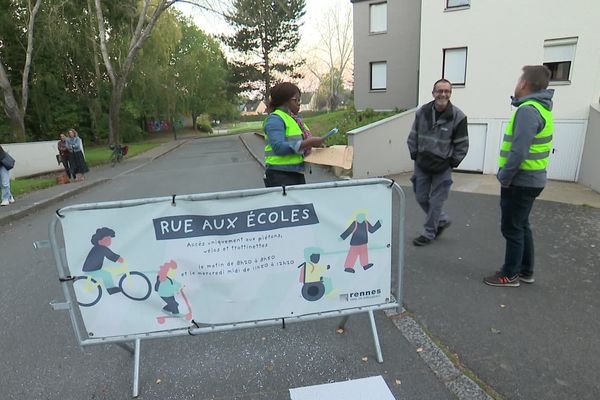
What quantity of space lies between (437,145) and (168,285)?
3235 mm

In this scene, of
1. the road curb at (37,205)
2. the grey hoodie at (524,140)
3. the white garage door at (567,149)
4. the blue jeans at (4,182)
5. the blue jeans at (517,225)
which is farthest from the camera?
the white garage door at (567,149)

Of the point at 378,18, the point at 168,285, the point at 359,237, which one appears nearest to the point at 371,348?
the point at 359,237

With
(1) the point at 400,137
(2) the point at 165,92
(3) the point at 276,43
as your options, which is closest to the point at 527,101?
(1) the point at 400,137

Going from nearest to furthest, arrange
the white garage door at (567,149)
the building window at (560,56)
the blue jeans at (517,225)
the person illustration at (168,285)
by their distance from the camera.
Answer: the person illustration at (168,285)
the blue jeans at (517,225)
the white garage door at (567,149)
the building window at (560,56)

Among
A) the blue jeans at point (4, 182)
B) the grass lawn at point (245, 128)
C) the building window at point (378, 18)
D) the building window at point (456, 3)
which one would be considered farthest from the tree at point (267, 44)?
the blue jeans at point (4, 182)

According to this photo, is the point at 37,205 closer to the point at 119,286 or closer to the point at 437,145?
the point at 119,286

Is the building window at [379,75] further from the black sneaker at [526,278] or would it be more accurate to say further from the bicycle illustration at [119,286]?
the bicycle illustration at [119,286]

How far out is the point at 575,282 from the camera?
364 cm

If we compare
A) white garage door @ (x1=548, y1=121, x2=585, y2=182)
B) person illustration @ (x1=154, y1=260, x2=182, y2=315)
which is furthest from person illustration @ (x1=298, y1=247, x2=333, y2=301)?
white garage door @ (x1=548, y1=121, x2=585, y2=182)

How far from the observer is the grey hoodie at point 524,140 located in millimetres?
3031

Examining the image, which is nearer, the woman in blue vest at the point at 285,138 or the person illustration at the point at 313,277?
the person illustration at the point at 313,277

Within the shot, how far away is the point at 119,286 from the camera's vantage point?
7.72 ft

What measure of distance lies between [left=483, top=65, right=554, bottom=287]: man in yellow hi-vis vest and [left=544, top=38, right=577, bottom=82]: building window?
9.95 meters

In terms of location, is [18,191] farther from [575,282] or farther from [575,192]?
[575,192]
